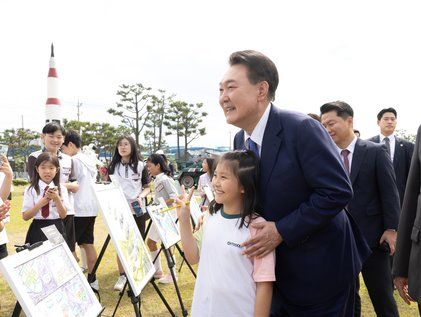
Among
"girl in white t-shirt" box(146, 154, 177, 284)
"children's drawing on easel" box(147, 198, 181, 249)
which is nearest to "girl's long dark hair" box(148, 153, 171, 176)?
"girl in white t-shirt" box(146, 154, 177, 284)

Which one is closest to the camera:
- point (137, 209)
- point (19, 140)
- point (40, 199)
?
point (40, 199)

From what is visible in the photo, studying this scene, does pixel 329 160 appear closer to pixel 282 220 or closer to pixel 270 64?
pixel 282 220

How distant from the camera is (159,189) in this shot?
5.75 meters

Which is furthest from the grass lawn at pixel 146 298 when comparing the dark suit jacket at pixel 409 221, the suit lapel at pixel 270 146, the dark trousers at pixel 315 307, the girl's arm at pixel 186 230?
the suit lapel at pixel 270 146

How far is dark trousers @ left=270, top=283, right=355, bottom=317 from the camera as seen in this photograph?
188 cm

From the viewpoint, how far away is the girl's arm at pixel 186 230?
2199 millimetres

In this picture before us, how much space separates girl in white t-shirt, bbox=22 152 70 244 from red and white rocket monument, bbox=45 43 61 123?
1312 centimetres

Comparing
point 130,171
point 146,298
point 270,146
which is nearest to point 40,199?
point 130,171

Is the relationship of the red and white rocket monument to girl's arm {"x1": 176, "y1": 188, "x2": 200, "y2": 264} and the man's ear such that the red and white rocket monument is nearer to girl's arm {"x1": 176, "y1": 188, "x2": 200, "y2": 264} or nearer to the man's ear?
girl's arm {"x1": 176, "y1": 188, "x2": 200, "y2": 264}

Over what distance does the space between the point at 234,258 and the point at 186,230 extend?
1.23 feet

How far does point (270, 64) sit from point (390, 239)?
2.05m

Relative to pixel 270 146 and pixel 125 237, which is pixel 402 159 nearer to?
pixel 125 237

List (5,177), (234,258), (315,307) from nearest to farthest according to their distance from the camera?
(315,307) < (234,258) < (5,177)

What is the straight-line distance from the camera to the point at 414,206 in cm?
220
